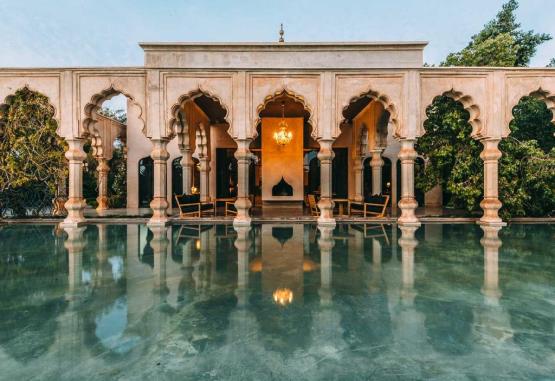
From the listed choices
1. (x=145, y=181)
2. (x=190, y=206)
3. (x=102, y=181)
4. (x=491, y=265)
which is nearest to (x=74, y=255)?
(x=190, y=206)

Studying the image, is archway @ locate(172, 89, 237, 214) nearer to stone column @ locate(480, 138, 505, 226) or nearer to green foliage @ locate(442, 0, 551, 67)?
stone column @ locate(480, 138, 505, 226)

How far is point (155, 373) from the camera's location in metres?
2.02

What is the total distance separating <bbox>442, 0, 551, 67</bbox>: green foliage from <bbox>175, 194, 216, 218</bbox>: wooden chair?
423 inches

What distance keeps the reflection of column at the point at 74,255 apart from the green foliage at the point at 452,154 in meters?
9.35

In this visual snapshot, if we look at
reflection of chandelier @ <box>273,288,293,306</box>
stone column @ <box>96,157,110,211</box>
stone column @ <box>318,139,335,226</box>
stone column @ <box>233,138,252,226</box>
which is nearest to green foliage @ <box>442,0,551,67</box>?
stone column @ <box>318,139,335,226</box>

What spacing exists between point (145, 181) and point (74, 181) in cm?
716

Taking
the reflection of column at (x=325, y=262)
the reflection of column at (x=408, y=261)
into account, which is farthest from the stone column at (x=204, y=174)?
the reflection of column at (x=408, y=261)

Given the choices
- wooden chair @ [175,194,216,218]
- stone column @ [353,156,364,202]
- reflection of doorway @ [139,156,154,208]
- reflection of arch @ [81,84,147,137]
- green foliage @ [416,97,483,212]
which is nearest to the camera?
reflection of arch @ [81,84,147,137]

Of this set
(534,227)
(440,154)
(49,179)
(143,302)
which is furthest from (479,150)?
(49,179)

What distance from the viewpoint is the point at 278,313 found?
2967 mm

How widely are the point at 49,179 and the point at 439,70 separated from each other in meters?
12.6

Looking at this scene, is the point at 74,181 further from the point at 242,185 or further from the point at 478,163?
the point at 478,163

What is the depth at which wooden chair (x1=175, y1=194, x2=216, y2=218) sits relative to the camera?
10078mm

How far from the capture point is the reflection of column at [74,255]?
12.8ft
